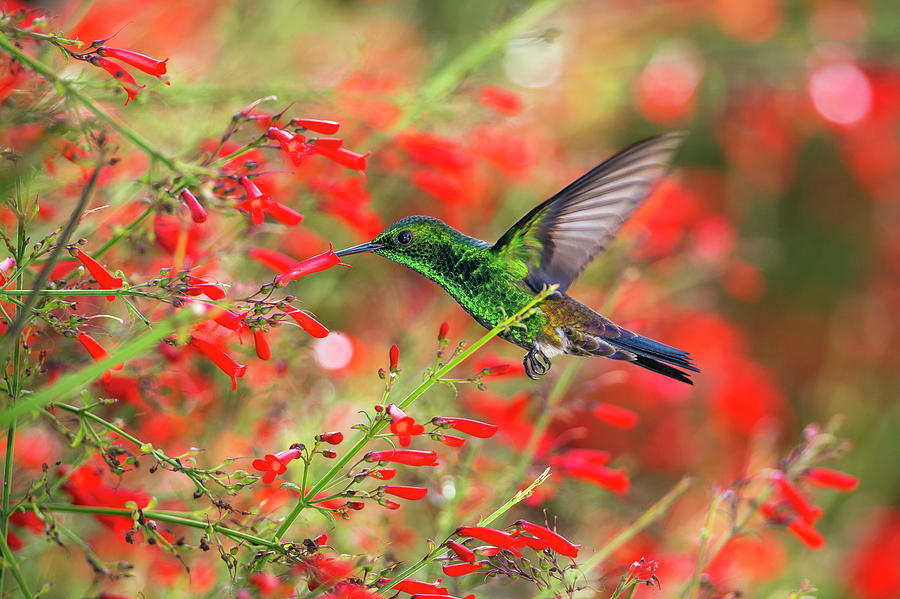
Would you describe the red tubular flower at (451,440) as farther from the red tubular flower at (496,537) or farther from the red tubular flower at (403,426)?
A: the red tubular flower at (496,537)

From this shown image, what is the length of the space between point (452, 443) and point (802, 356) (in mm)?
5421

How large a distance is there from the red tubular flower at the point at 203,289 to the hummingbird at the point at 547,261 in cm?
41

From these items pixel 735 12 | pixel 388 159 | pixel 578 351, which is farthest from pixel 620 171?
pixel 735 12

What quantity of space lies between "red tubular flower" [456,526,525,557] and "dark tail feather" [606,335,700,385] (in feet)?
2.37

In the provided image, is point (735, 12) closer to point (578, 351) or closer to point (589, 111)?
point (589, 111)

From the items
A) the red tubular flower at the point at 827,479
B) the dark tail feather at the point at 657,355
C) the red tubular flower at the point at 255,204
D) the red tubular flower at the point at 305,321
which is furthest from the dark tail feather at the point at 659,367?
the red tubular flower at the point at 255,204

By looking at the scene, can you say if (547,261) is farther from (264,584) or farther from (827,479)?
(264,584)

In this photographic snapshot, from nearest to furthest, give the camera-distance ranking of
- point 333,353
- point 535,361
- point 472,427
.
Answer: point 472,427 → point 535,361 → point 333,353

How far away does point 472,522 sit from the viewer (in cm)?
256

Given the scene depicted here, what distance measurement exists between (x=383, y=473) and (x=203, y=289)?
504 mm

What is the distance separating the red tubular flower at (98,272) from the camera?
1586 mm

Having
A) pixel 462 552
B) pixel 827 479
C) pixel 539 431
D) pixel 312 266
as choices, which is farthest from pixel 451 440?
pixel 827 479

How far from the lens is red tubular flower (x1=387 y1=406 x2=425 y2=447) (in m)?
1.51

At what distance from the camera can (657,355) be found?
221 cm
